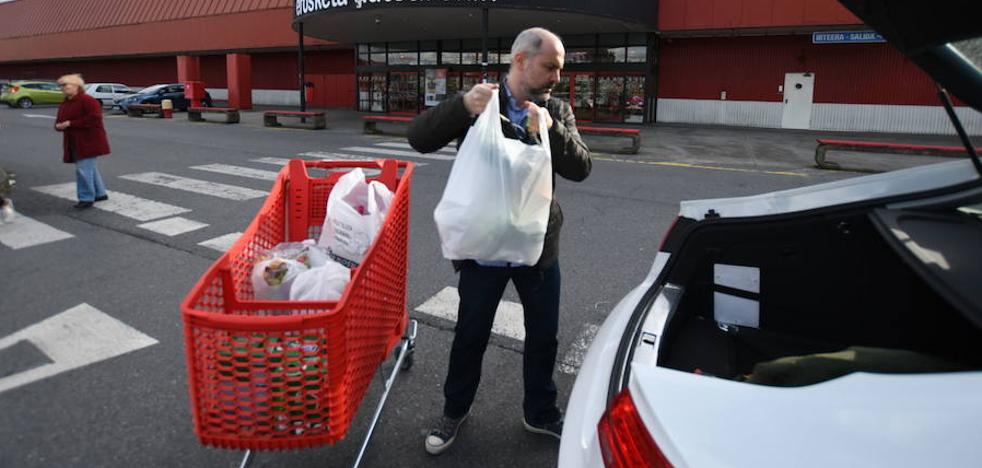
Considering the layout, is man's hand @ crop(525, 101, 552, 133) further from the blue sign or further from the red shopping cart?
the blue sign

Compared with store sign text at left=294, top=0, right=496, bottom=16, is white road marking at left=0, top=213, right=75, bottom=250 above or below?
below

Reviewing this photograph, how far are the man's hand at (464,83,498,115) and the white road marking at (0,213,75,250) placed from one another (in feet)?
20.0

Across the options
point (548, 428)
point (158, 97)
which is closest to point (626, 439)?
point (548, 428)

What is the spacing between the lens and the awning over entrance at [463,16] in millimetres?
18641

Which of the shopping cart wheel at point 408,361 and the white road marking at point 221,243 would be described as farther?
the white road marking at point 221,243

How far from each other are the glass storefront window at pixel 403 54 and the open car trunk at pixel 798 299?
2789cm

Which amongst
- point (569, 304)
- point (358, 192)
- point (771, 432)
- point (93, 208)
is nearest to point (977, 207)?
point (771, 432)

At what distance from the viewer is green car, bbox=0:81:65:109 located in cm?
3259

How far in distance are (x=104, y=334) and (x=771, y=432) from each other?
4.34 meters

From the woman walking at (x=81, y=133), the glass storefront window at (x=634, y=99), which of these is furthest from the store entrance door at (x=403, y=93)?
the woman walking at (x=81, y=133)

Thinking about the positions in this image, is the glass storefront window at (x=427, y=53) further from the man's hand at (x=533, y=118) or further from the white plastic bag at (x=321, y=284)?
the man's hand at (x=533, y=118)

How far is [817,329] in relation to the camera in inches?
91.5

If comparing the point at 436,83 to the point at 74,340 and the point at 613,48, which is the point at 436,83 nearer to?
the point at 613,48

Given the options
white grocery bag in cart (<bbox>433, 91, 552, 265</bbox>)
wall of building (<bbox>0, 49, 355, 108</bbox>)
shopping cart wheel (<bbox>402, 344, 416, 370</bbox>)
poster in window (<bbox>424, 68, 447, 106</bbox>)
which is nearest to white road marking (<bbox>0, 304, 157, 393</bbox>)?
shopping cart wheel (<bbox>402, 344, 416, 370</bbox>)
